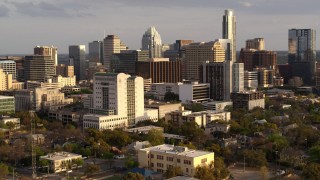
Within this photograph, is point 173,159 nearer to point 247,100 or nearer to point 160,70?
point 247,100

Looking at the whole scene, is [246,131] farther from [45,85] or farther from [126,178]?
[45,85]

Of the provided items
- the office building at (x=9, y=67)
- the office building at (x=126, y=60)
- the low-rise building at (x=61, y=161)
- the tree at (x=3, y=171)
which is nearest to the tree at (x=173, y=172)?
the low-rise building at (x=61, y=161)

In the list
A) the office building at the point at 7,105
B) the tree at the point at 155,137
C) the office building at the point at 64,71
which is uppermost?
the office building at the point at 64,71

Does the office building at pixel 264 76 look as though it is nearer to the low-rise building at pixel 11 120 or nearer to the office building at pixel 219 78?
the office building at pixel 219 78

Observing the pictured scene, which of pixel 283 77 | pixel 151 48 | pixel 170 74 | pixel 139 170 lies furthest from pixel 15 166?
pixel 151 48

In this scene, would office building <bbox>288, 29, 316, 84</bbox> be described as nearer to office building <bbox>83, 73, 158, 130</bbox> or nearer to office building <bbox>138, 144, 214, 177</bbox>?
office building <bbox>83, 73, 158, 130</bbox>

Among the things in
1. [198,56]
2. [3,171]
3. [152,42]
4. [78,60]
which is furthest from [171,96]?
[152,42]
